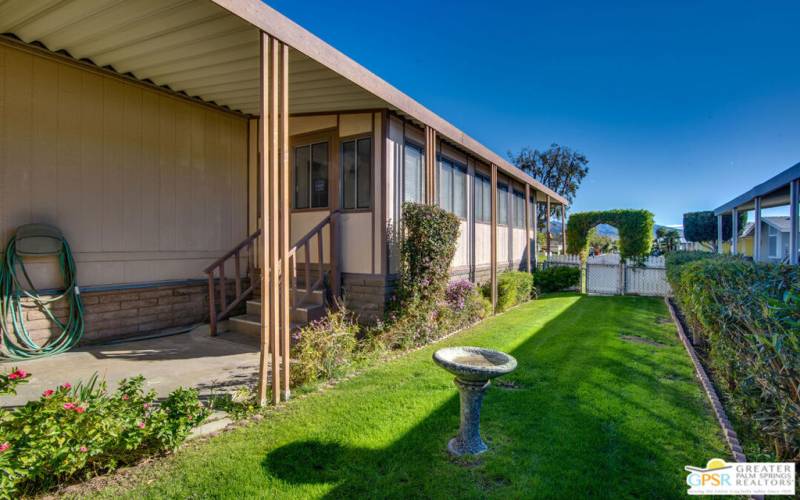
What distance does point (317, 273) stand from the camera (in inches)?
266

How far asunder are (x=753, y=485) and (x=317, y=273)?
5.85m

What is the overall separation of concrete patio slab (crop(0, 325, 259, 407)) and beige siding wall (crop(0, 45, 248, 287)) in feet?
3.89

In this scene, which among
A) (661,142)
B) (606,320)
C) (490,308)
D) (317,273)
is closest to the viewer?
(317,273)

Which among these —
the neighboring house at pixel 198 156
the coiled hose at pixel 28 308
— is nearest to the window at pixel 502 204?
the neighboring house at pixel 198 156

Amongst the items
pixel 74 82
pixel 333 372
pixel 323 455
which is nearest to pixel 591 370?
pixel 333 372

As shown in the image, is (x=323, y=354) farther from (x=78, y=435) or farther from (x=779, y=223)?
(x=779, y=223)

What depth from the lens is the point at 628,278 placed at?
507 inches

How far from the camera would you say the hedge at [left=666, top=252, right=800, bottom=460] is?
7.90 ft

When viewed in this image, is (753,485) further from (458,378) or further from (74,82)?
(74,82)

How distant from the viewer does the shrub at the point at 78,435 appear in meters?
2.04

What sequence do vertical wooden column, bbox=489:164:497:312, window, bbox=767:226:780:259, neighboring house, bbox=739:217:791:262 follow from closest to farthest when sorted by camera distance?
1. vertical wooden column, bbox=489:164:497:312
2. neighboring house, bbox=739:217:791:262
3. window, bbox=767:226:780:259

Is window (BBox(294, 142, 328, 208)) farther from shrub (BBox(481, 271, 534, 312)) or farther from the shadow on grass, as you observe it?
shrub (BBox(481, 271, 534, 312))

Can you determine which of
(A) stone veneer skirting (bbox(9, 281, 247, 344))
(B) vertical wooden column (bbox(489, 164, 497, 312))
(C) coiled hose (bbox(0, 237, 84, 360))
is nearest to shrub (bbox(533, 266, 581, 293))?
(B) vertical wooden column (bbox(489, 164, 497, 312))

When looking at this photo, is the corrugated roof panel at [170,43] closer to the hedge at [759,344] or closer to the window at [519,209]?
the hedge at [759,344]
